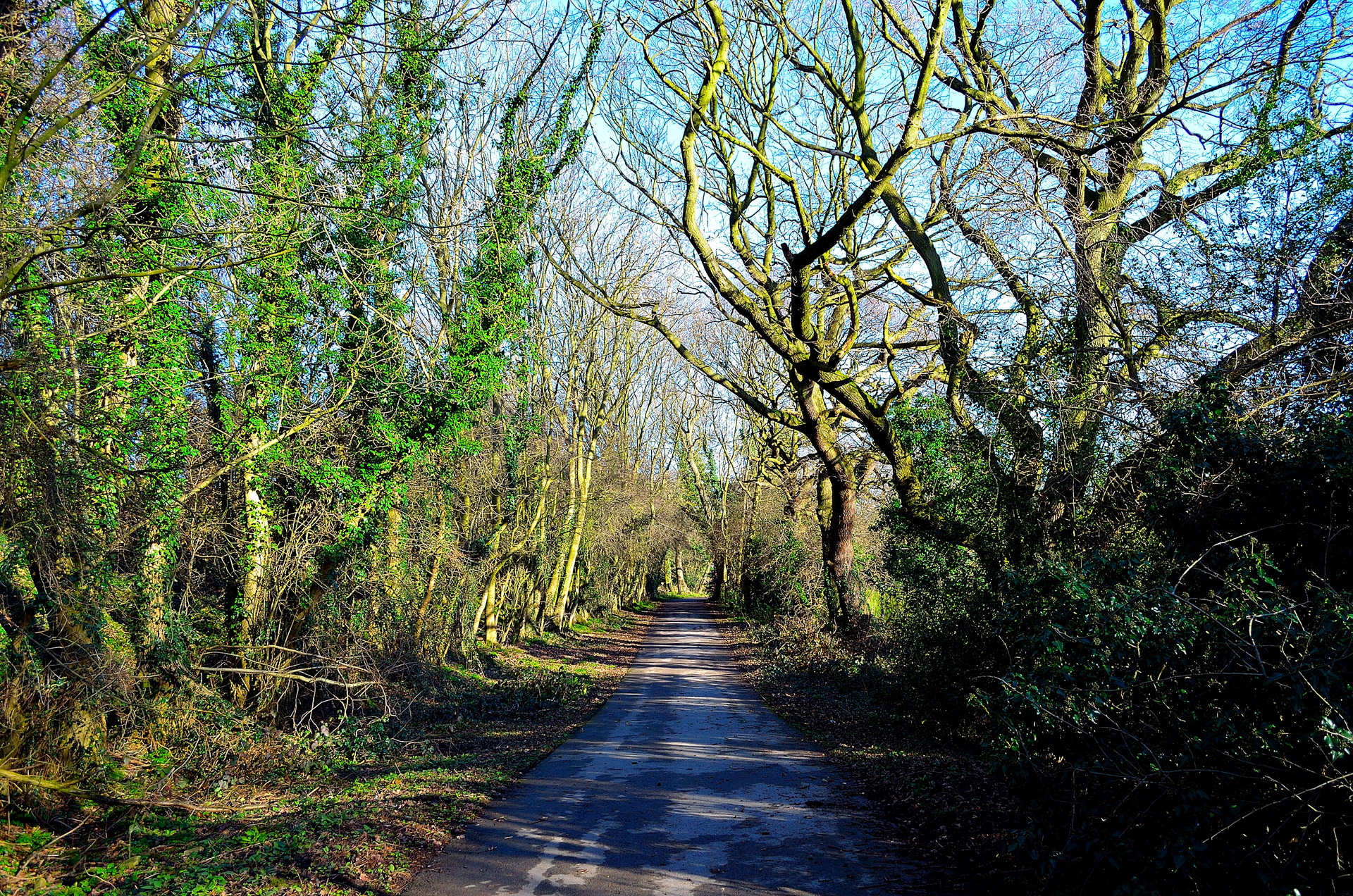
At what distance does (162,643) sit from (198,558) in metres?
1.51

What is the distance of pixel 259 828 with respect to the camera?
740 centimetres

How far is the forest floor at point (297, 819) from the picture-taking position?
237 inches

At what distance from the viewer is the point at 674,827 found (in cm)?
731

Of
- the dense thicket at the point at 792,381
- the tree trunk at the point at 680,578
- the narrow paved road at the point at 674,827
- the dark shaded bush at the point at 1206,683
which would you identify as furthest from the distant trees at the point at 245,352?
the tree trunk at the point at 680,578

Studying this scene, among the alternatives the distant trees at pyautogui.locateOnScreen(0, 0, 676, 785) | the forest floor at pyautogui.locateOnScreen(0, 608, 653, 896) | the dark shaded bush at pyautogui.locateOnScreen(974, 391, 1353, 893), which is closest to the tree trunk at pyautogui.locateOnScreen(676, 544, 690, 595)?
the distant trees at pyautogui.locateOnScreen(0, 0, 676, 785)

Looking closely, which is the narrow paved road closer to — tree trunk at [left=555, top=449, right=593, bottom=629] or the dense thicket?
the dense thicket

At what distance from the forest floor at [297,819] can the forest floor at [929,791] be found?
398 cm

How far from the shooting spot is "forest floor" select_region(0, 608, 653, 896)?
6031 millimetres

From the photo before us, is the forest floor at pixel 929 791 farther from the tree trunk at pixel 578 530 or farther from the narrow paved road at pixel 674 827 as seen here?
the tree trunk at pixel 578 530

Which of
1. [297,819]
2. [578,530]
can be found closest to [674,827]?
[297,819]

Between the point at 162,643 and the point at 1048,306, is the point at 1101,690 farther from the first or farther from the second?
the point at 162,643

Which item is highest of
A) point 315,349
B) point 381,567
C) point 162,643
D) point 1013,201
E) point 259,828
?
point 1013,201

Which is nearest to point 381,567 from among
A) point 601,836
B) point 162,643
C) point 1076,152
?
point 162,643

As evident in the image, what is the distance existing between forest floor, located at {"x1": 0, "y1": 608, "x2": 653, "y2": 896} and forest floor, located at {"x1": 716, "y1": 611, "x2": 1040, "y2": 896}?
3983 millimetres
